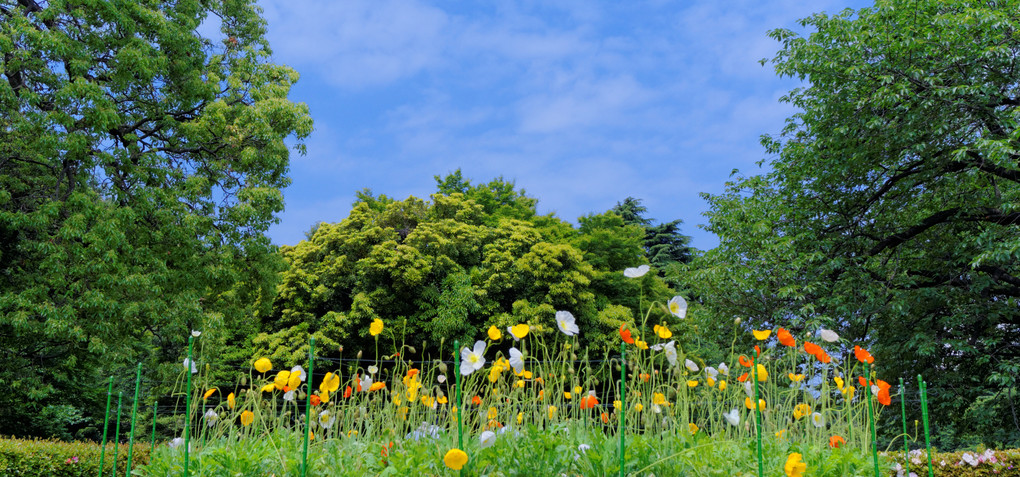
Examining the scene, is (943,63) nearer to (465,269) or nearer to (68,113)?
(465,269)

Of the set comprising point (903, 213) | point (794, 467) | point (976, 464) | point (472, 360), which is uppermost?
point (903, 213)

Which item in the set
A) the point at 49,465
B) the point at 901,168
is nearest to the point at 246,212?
the point at 49,465

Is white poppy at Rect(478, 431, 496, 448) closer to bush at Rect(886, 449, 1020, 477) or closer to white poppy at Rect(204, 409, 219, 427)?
white poppy at Rect(204, 409, 219, 427)

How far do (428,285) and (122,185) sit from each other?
6.74 m

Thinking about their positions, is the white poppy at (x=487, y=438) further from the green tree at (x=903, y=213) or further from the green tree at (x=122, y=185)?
the green tree at (x=122, y=185)

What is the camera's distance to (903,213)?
32.4 feet

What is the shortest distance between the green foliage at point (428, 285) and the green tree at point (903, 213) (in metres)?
4.41

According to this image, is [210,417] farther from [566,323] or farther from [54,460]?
[54,460]

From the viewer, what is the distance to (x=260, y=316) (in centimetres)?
1530

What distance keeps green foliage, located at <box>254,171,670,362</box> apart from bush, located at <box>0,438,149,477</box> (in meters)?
6.88

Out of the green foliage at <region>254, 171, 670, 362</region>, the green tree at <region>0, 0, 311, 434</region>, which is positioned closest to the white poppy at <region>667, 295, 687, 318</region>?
the green tree at <region>0, 0, 311, 434</region>

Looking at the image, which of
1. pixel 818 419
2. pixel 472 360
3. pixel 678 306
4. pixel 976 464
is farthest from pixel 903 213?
pixel 472 360

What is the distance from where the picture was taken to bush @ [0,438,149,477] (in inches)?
238

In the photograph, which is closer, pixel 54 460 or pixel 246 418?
pixel 246 418
